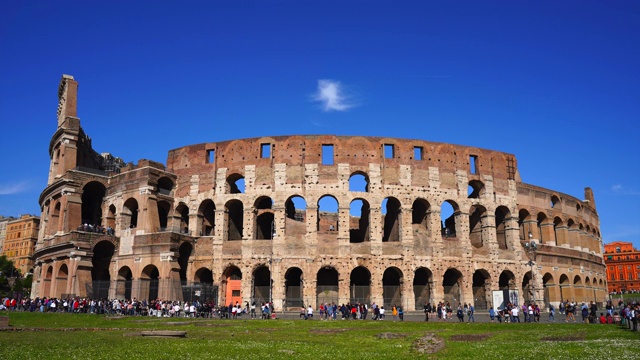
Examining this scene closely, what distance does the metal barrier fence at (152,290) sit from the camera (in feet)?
118

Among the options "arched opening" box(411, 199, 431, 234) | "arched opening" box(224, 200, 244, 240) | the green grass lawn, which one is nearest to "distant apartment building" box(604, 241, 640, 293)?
"arched opening" box(411, 199, 431, 234)

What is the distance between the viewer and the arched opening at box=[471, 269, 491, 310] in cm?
4116

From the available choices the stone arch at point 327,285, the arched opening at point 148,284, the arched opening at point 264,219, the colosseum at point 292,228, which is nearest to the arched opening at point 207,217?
the colosseum at point 292,228

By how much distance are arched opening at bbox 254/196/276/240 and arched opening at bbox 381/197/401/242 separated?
9308 millimetres

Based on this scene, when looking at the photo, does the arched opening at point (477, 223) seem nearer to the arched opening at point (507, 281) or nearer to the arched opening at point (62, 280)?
the arched opening at point (507, 281)

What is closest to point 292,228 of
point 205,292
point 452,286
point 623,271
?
point 205,292

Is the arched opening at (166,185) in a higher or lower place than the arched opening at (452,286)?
higher

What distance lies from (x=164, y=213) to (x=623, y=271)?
289 feet

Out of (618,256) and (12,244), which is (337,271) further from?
(12,244)

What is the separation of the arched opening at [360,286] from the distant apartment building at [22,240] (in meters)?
85.2

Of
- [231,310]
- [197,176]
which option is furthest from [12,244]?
[231,310]

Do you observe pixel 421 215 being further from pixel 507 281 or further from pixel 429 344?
pixel 429 344

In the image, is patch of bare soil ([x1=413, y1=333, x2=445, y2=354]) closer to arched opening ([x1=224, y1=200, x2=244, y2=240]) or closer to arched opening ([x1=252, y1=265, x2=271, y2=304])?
arched opening ([x1=252, y1=265, x2=271, y2=304])

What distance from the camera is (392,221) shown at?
42188 mm
